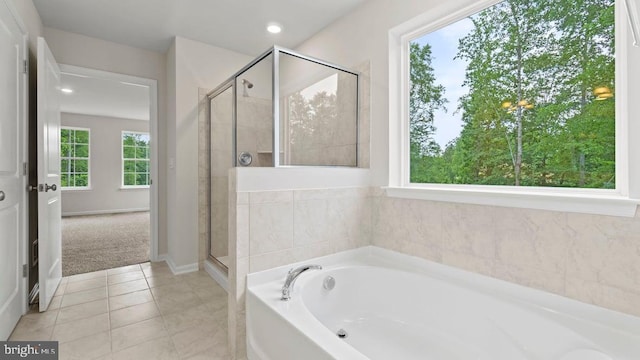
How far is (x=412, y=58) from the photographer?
85.4 inches

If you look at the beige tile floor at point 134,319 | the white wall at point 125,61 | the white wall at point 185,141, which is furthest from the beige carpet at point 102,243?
the white wall at point 185,141

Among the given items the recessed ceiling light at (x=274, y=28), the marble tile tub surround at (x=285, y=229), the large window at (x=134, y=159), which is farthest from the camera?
the large window at (x=134, y=159)

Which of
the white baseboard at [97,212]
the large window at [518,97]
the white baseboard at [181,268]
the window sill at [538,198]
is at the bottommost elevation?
the white baseboard at [181,268]

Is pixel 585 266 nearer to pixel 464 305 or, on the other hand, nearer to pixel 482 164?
pixel 464 305

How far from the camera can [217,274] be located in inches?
112

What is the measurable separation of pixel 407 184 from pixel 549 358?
121cm

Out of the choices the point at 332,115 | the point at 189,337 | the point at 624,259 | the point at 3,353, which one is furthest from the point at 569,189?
the point at 3,353

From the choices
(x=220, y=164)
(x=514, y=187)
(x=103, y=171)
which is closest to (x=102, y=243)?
(x=220, y=164)

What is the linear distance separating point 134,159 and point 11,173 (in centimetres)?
624

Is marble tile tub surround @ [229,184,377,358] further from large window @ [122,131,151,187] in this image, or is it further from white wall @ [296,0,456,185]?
large window @ [122,131,151,187]

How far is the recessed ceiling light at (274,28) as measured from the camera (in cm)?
278

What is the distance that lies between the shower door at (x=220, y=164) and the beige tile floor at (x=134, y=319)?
0.35 meters

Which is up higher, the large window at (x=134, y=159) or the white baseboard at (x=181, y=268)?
the large window at (x=134, y=159)

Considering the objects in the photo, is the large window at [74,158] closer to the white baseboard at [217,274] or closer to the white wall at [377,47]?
the white baseboard at [217,274]
